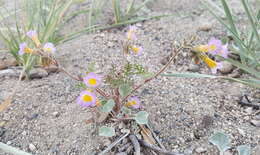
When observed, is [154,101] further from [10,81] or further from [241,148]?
[10,81]

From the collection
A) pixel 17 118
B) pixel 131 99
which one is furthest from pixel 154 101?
pixel 17 118

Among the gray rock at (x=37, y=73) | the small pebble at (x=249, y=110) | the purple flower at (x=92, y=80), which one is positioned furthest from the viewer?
the gray rock at (x=37, y=73)

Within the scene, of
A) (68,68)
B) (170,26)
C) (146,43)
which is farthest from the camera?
(170,26)

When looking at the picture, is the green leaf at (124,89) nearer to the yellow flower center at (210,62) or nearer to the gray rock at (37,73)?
the yellow flower center at (210,62)

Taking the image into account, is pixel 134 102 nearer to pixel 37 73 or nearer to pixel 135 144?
pixel 135 144

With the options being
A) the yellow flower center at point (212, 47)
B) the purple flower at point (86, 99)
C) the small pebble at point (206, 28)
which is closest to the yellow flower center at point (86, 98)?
the purple flower at point (86, 99)

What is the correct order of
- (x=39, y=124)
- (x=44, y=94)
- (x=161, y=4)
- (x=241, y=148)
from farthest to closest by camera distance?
(x=161, y=4)
(x=44, y=94)
(x=39, y=124)
(x=241, y=148)

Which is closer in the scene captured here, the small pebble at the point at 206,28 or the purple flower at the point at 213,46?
the purple flower at the point at 213,46
